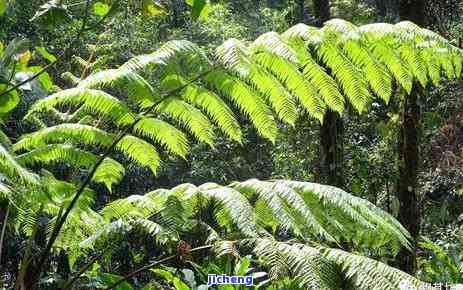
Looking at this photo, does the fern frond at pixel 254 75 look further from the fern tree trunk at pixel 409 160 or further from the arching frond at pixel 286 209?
the fern tree trunk at pixel 409 160

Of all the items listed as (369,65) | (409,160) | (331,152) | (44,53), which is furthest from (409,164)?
(44,53)

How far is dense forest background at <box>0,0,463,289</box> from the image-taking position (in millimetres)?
5017

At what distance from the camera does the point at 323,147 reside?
5234mm

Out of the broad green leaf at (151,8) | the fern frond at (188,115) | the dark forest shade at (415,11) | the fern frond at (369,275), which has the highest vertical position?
the broad green leaf at (151,8)

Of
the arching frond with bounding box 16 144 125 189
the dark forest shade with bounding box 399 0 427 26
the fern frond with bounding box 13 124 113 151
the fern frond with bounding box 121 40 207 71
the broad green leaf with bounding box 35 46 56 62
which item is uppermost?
the broad green leaf with bounding box 35 46 56 62

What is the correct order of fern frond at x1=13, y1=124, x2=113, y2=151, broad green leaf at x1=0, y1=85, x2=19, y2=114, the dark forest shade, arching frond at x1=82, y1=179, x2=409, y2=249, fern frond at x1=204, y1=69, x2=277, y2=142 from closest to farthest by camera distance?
broad green leaf at x1=0, y1=85, x2=19, y2=114
arching frond at x1=82, y1=179, x2=409, y2=249
fern frond at x1=204, y1=69, x2=277, y2=142
fern frond at x1=13, y1=124, x2=113, y2=151
the dark forest shade

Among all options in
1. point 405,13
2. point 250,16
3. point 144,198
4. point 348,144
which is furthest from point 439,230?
point 250,16

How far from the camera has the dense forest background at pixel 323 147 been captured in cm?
502

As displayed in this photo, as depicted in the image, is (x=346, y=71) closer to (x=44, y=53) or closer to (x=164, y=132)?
(x=164, y=132)

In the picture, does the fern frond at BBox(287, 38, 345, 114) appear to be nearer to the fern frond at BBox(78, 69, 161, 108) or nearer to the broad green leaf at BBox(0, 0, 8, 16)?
the fern frond at BBox(78, 69, 161, 108)

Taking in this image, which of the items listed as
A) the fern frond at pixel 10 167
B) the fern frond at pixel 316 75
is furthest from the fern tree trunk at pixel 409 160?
the fern frond at pixel 10 167

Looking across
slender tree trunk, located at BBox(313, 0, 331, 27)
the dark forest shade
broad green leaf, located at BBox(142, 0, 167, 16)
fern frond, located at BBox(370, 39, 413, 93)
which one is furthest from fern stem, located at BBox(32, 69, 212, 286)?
slender tree trunk, located at BBox(313, 0, 331, 27)

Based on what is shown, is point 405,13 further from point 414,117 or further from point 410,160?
point 410,160

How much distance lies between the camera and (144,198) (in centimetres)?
261
